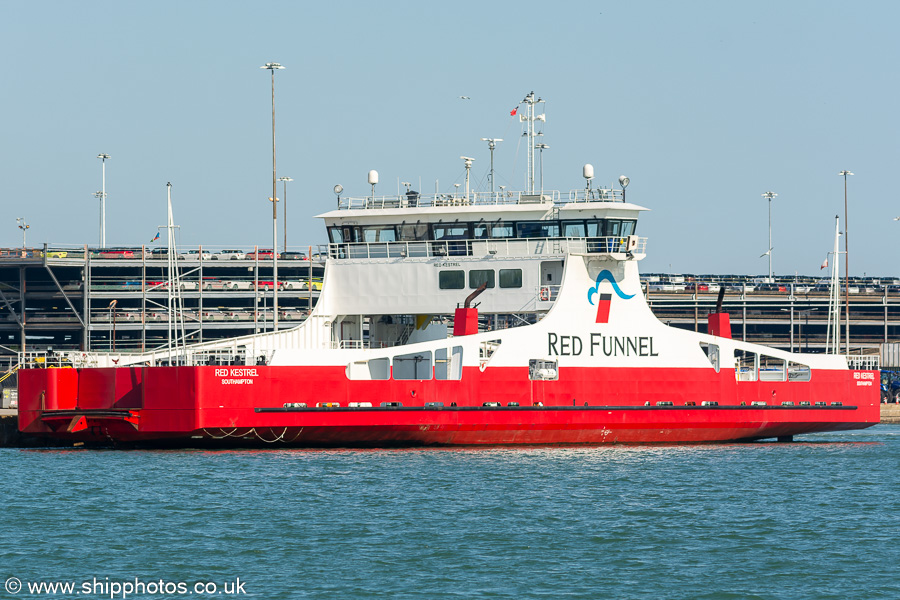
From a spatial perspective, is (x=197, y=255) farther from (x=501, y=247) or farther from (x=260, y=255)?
(x=501, y=247)

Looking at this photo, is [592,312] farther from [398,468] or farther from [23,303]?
[23,303]

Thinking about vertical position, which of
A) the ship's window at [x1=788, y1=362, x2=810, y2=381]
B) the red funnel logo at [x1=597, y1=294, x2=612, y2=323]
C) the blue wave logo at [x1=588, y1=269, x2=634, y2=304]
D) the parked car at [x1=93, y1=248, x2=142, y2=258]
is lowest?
the ship's window at [x1=788, y1=362, x2=810, y2=381]

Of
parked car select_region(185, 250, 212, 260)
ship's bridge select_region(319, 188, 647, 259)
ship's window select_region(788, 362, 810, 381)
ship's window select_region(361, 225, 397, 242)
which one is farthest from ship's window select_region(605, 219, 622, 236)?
parked car select_region(185, 250, 212, 260)

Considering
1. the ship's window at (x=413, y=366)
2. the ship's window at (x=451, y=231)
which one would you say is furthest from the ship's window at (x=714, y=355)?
the ship's window at (x=413, y=366)

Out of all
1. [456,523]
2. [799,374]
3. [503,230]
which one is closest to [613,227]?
[503,230]

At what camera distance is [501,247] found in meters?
42.1

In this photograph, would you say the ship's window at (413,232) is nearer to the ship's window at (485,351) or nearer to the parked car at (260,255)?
the ship's window at (485,351)

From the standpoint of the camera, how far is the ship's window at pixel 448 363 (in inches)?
1526

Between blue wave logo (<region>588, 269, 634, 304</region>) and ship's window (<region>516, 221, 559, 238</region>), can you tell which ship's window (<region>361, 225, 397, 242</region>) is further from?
blue wave logo (<region>588, 269, 634, 304</region>)

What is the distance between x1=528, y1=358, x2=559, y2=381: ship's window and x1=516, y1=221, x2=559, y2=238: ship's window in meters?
4.66

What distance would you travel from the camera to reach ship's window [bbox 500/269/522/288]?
41.6 m

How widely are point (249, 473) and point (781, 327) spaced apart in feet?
229
